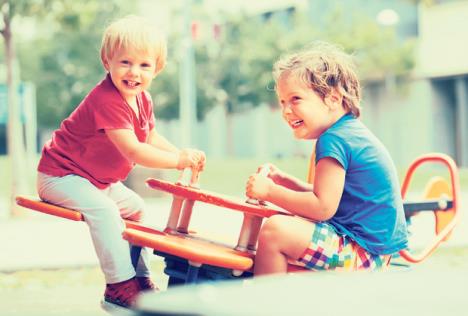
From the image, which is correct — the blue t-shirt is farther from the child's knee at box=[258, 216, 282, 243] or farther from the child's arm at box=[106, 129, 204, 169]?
the child's arm at box=[106, 129, 204, 169]

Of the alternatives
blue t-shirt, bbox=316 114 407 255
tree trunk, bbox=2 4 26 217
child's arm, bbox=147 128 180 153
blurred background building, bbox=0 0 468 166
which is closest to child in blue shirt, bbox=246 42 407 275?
blue t-shirt, bbox=316 114 407 255

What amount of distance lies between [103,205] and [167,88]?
4720 cm

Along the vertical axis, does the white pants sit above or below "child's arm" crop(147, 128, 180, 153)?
below

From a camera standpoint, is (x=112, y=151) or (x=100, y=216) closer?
(x=100, y=216)

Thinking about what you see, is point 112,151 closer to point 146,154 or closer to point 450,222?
point 146,154

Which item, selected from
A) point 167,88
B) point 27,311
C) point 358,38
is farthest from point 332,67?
point 167,88

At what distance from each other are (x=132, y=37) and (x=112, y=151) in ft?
1.44

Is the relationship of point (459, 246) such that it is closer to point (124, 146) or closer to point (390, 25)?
point (124, 146)

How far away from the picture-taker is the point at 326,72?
3.31 m

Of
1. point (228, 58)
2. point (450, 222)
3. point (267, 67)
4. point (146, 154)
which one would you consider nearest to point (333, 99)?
point (146, 154)

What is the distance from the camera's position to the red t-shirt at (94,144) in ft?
12.0

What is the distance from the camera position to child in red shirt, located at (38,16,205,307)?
3555mm

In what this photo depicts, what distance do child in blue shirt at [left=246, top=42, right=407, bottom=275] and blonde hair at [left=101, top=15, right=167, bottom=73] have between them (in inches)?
19.9

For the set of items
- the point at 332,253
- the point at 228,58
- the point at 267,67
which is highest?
the point at 228,58
